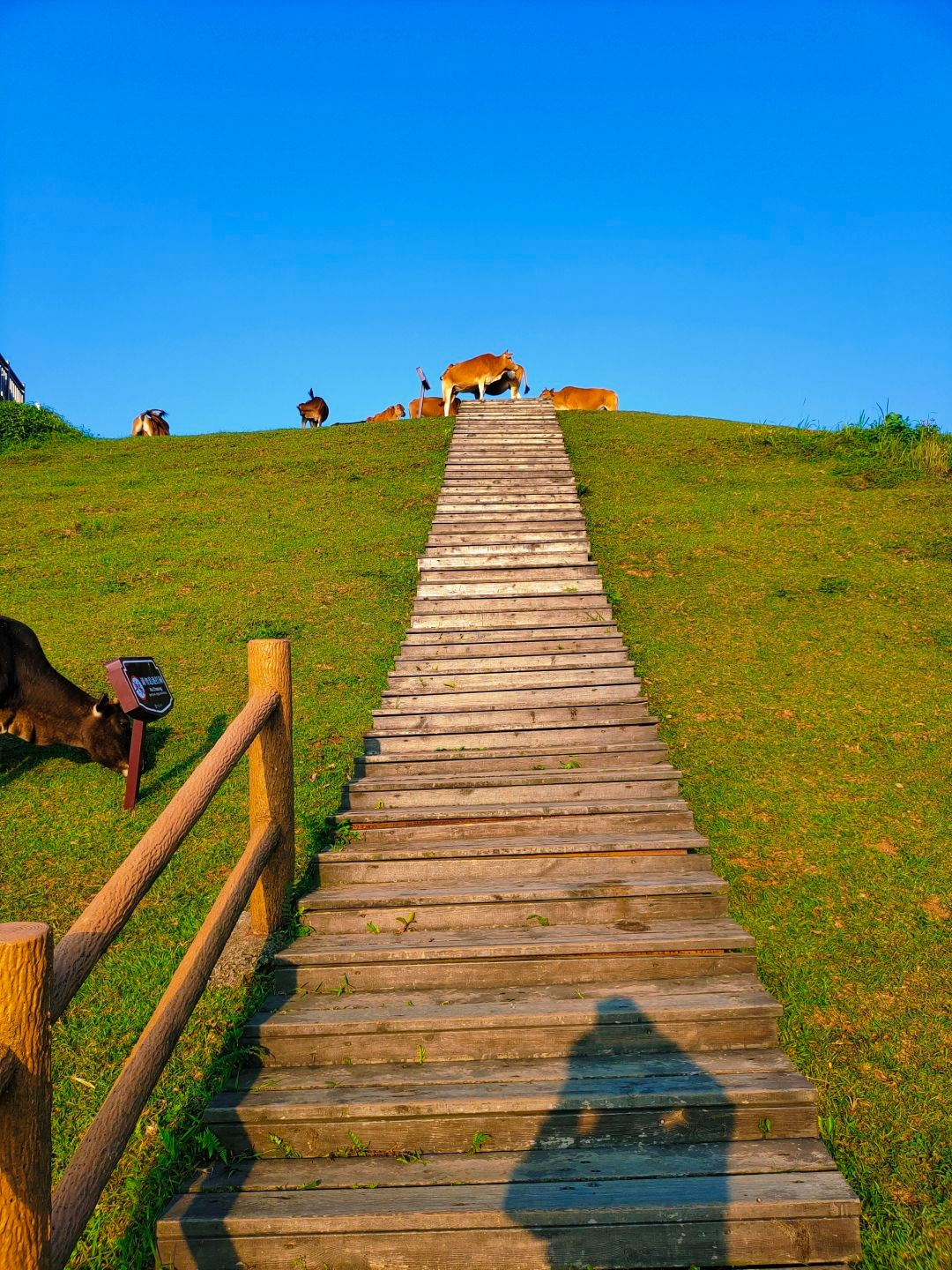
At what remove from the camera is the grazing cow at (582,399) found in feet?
73.0

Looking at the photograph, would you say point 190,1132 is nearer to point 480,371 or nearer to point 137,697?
point 137,697

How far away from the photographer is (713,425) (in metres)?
18.3

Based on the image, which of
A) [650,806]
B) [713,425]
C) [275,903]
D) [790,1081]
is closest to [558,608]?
[650,806]

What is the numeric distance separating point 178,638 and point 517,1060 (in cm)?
727

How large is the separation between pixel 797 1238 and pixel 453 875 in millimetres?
2461

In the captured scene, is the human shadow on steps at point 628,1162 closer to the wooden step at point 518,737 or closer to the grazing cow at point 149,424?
the wooden step at point 518,737

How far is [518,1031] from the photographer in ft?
11.6

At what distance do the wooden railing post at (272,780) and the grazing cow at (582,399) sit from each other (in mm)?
18894

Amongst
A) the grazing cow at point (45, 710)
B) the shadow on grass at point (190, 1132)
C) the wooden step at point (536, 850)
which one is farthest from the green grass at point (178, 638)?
the wooden step at point (536, 850)

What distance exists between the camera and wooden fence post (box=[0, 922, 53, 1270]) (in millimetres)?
1866

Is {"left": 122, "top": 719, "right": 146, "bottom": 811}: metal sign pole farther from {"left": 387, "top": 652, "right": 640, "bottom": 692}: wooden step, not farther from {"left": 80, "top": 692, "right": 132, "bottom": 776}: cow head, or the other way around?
{"left": 387, "top": 652, "right": 640, "bottom": 692}: wooden step

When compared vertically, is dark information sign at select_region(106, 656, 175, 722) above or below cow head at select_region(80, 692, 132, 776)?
above

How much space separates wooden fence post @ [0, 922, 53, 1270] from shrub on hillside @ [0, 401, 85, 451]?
2050 cm

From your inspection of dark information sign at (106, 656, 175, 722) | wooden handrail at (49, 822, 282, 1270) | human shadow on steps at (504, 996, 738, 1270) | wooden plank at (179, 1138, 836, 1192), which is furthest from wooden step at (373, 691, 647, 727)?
wooden plank at (179, 1138, 836, 1192)
